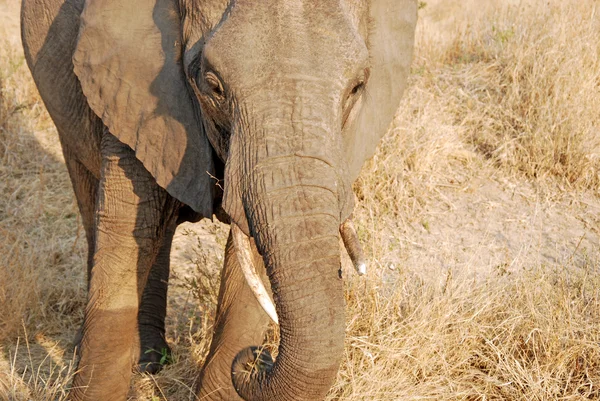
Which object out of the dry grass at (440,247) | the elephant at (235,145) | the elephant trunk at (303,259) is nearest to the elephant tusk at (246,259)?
the elephant at (235,145)

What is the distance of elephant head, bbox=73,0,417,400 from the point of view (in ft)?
8.82

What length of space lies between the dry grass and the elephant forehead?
1528mm

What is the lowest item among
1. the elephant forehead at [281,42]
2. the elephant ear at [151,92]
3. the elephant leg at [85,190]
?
the elephant leg at [85,190]

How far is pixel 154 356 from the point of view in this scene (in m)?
4.77

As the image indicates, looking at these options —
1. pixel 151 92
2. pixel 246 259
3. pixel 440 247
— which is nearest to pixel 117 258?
pixel 151 92

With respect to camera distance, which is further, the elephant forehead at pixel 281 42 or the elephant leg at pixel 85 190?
the elephant leg at pixel 85 190

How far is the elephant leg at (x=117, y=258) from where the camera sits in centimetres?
373

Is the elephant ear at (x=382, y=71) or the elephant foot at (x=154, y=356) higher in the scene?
the elephant ear at (x=382, y=71)

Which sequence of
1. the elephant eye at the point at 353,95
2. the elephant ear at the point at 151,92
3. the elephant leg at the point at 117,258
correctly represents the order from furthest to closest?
the elephant leg at the point at 117,258 → the elephant ear at the point at 151,92 → the elephant eye at the point at 353,95

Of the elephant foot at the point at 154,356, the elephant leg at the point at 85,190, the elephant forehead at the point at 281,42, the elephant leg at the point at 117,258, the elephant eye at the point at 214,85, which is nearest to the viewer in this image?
the elephant forehead at the point at 281,42

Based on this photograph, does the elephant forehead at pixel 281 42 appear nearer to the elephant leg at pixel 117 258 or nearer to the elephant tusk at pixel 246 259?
the elephant tusk at pixel 246 259

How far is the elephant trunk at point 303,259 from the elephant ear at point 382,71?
80 centimetres

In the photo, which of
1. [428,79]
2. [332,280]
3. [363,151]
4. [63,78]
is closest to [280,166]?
[332,280]

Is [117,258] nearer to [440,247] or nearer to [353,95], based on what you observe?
[353,95]
